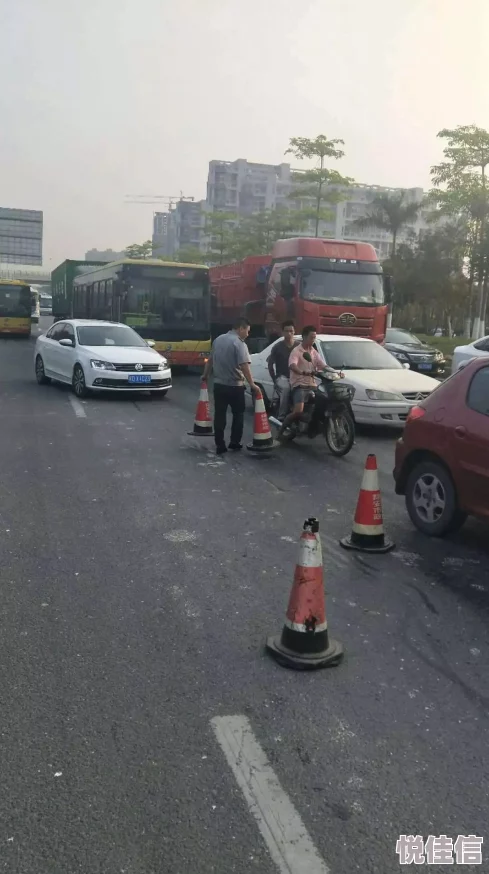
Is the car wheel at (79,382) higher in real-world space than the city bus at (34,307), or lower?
lower

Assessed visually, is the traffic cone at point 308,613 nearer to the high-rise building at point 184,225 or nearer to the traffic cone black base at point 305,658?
the traffic cone black base at point 305,658

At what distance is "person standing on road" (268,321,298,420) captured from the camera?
11.2 meters

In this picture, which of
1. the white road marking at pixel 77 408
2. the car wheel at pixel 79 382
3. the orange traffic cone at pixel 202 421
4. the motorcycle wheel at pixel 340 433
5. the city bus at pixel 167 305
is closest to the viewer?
the motorcycle wheel at pixel 340 433

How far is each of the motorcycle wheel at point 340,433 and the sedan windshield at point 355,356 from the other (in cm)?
233

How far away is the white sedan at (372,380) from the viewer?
11.9 m

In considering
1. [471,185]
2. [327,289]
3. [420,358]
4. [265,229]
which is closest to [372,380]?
[327,289]

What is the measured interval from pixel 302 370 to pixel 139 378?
5333 mm

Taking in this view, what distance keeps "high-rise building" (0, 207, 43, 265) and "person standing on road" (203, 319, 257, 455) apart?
78.0 m

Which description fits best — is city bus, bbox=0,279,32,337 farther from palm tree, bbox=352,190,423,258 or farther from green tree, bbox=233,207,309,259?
palm tree, bbox=352,190,423,258

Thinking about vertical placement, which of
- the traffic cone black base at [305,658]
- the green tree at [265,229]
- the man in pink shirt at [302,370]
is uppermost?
the green tree at [265,229]

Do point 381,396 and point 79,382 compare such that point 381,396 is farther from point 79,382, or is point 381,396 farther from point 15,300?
point 15,300

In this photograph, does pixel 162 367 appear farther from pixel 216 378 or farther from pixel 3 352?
pixel 3 352

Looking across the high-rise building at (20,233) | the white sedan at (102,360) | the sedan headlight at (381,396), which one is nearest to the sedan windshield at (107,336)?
the white sedan at (102,360)

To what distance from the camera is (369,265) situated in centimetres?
1947
